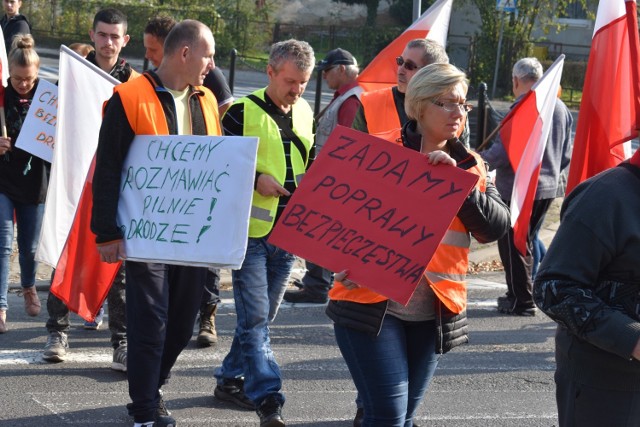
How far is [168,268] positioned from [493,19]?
25.4 m

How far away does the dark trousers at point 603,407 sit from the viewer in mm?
3314

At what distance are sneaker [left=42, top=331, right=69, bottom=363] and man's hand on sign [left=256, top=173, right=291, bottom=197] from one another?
183cm

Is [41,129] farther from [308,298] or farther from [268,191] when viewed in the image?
[308,298]

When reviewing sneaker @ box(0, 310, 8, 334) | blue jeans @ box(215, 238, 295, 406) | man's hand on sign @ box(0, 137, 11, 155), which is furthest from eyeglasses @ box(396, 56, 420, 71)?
sneaker @ box(0, 310, 8, 334)

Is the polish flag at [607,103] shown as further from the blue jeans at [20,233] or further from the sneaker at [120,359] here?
the blue jeans at [20,233]

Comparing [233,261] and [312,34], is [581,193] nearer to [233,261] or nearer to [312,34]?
[233,261]

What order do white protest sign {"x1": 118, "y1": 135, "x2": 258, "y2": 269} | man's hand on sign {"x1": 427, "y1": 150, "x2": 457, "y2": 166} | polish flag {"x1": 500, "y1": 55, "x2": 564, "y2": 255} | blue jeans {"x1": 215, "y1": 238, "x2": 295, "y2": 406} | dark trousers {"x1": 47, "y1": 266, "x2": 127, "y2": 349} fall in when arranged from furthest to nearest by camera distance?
polish flag {"x1": 500, "y1": 55, "x2": 564, "y2": 255}
dark trousers {"x1": 47, "y1": 266, "x2": 127, "y2": 349}
blue jeans {"x1": 215, "y1": 238, "x2": 295, "y2": 406}
white protest sign {"x1": 118, "y1": 135, "x2": 258, "y2": 269}
man's hand on sign {"x1": 427, "y1": 150, "x2": 457, "y2": 166}

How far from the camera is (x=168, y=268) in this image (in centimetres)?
495

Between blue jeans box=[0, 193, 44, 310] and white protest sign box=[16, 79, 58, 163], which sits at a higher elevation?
white protest sign box=[16, 79, 58, 163]

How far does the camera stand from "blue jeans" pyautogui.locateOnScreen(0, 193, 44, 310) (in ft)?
22.7

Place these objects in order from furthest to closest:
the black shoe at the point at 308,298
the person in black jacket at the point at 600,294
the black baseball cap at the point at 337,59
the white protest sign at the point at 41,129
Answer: the black baseball cap at the point at 337,59
the black shoe at the point at 308,298
the white protest sign at the point at 41,129
the person in black jacket at the point at 600,294

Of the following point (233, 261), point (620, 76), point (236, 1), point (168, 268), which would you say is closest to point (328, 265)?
point (233, 261)

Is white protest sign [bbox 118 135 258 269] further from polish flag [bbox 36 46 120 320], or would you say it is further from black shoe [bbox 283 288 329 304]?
black shoe [bbox 283 288 329 304]

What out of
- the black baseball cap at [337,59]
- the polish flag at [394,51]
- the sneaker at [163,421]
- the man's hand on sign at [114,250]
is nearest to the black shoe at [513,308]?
the polish flag at [394,51]
